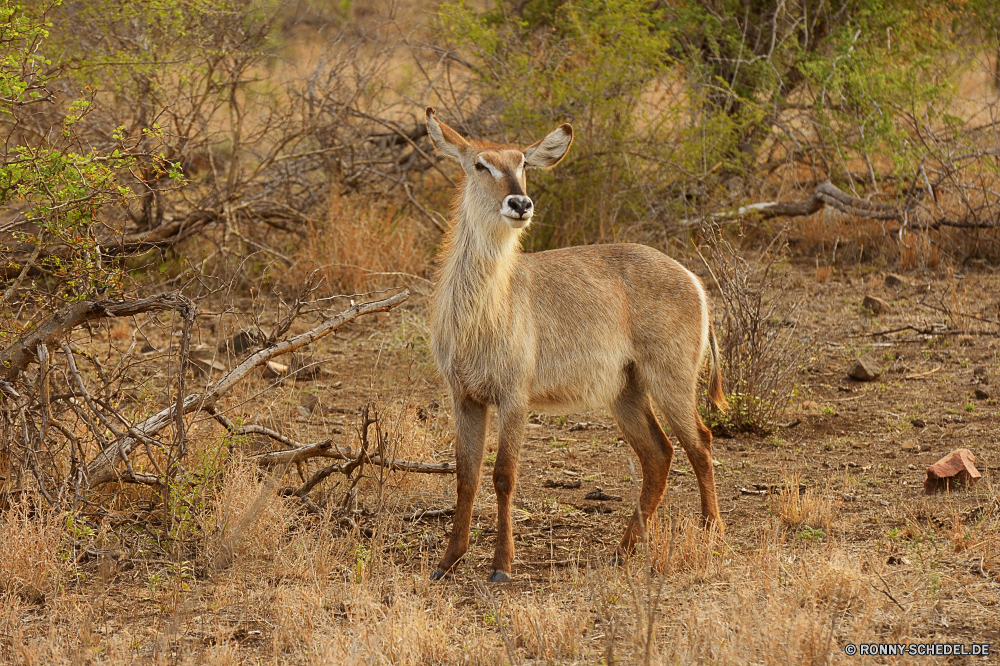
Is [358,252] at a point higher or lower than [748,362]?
higher

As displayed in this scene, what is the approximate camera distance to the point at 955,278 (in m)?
9.19

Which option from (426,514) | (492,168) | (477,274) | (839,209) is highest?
(492,168)

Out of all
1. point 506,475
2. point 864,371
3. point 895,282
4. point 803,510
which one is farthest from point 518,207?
point 895,282

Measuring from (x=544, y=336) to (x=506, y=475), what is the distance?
0.79 meters

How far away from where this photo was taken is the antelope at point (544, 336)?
491 cm

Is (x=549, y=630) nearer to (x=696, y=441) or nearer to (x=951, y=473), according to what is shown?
(x=696, y=441)

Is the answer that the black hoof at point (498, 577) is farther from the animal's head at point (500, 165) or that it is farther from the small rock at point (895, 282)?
the small rock at point (895, 282)

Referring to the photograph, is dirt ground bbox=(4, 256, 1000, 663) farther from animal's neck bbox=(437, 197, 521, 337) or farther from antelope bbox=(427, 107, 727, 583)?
animal's neck bbox=(437, 197, 521, 337)

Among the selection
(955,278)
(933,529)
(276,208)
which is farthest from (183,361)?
(955,278)

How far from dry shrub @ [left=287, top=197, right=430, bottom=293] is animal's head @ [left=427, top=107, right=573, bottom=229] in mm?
3566

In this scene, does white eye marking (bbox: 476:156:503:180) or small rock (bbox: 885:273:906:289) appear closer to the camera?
white eye marking (bbox: 476:156:503:180)

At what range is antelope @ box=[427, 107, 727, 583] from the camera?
16.1ft

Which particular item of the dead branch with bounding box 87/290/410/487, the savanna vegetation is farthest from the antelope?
the dead branch with bounding box 87/290/410/487

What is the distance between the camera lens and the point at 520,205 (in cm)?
476
